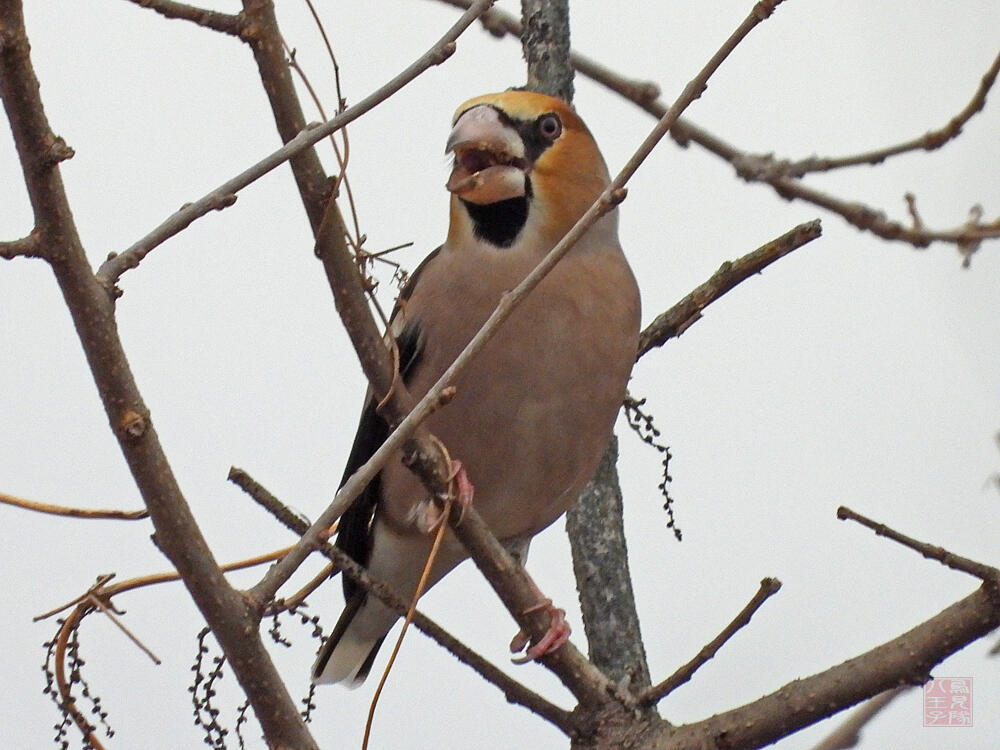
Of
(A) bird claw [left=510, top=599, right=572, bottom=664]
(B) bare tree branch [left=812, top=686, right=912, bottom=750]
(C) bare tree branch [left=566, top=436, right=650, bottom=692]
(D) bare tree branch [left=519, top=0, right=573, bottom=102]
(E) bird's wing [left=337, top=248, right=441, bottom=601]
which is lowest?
(B) bare tree branch [left=812, top=686, right=912, bottom=750]

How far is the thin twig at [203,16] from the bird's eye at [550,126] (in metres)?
0.83

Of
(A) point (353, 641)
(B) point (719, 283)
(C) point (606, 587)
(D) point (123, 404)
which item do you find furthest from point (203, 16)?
(A) point (353, 641)

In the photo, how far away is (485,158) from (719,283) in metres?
0.40

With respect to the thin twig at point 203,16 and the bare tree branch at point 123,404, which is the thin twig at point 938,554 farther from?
the thin twig at point 203,16

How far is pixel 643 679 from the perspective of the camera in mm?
1906

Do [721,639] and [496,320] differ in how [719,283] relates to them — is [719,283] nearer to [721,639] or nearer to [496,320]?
[721,639]

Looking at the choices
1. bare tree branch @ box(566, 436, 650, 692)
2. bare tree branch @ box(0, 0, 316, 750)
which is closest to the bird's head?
bare tree branch @ box(566, 436, 650, 692)

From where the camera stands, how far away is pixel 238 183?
114cm

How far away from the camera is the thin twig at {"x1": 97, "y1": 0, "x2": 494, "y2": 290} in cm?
112

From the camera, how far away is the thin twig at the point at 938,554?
124 centimetres

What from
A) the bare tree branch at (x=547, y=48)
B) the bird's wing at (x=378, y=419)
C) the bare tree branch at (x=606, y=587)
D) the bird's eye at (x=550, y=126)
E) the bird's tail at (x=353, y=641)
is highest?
the bare tree branch at (x=547, y=48)

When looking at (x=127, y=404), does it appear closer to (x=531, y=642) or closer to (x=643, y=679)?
A: (x=531, y=642)

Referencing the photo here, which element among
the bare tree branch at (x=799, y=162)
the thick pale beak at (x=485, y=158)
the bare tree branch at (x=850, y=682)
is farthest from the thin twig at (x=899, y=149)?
the bare tree branch at (x=850, y=682)

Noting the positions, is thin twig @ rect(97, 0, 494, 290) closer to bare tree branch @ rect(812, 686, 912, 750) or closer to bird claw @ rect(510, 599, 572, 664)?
bird claw @ rect(510, 599, 572, 664)
